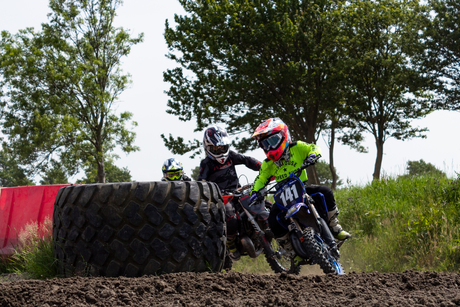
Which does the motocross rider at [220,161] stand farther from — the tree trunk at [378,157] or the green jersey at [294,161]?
the tree trunk at [378,157]

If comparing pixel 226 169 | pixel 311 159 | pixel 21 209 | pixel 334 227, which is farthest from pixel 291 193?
pixel 21 209

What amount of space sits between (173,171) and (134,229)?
17.7ft

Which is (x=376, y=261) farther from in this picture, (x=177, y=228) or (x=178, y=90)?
(x=178, y=90)

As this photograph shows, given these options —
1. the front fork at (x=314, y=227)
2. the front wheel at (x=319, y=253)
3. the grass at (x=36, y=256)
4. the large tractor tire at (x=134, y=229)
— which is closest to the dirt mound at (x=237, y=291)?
the large tractor tire at (x=134, y=229)

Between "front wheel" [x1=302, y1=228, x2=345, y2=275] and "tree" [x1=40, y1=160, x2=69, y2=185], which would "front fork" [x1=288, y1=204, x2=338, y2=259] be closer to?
"front wheel" [x1=302, y1=228, x2=345, y2=275]

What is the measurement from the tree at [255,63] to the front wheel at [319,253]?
19.1 m

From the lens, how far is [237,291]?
9.96 feet

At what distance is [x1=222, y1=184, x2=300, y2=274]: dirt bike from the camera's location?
20.2ft

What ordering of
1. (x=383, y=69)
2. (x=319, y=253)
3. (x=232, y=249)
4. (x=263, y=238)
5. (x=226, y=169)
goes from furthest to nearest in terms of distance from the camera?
1. (x=383, y=69)
2. (x=226, y=169)
3. (x=232, y=249)
4. (x=263, y=238)
5. (x=319, y=253)

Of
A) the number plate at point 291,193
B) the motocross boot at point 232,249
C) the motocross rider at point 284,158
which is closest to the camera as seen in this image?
the number plate at point 291,193

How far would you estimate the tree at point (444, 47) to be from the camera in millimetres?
26641

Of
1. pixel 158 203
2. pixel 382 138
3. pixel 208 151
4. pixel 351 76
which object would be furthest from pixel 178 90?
pixel 158 203

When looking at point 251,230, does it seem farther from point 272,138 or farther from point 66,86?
point 66,86

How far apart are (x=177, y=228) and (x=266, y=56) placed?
76.5ft
